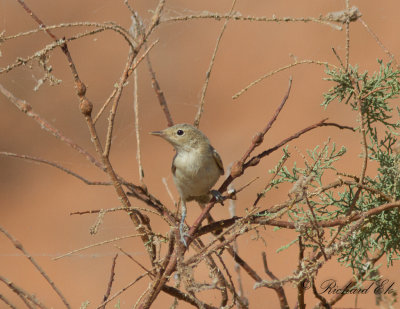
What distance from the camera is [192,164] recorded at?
11.4 feet

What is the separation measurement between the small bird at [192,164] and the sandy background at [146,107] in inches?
202

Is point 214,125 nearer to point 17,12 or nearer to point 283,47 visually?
point 283,47

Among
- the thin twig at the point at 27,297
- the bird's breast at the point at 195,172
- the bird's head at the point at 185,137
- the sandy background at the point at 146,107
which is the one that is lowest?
the thin twig at the point at 27,297

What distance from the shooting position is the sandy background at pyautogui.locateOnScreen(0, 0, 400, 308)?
9484 mm

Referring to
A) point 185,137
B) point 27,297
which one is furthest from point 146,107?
point 27,297

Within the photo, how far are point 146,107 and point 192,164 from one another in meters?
7.90

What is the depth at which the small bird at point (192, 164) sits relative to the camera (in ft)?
11.3

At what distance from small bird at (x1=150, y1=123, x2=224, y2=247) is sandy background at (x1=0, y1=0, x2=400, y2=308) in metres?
5.14

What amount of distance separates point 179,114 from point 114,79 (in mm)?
1700

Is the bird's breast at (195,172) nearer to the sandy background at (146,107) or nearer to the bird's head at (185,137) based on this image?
the bird's head at (185,137)

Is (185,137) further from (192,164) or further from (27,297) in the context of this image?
(27,297)

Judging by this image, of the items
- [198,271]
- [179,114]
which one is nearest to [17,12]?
[179,114]

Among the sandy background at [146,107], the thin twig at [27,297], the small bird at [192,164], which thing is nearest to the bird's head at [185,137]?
the small bird at [192,164]

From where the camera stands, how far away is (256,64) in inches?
488
